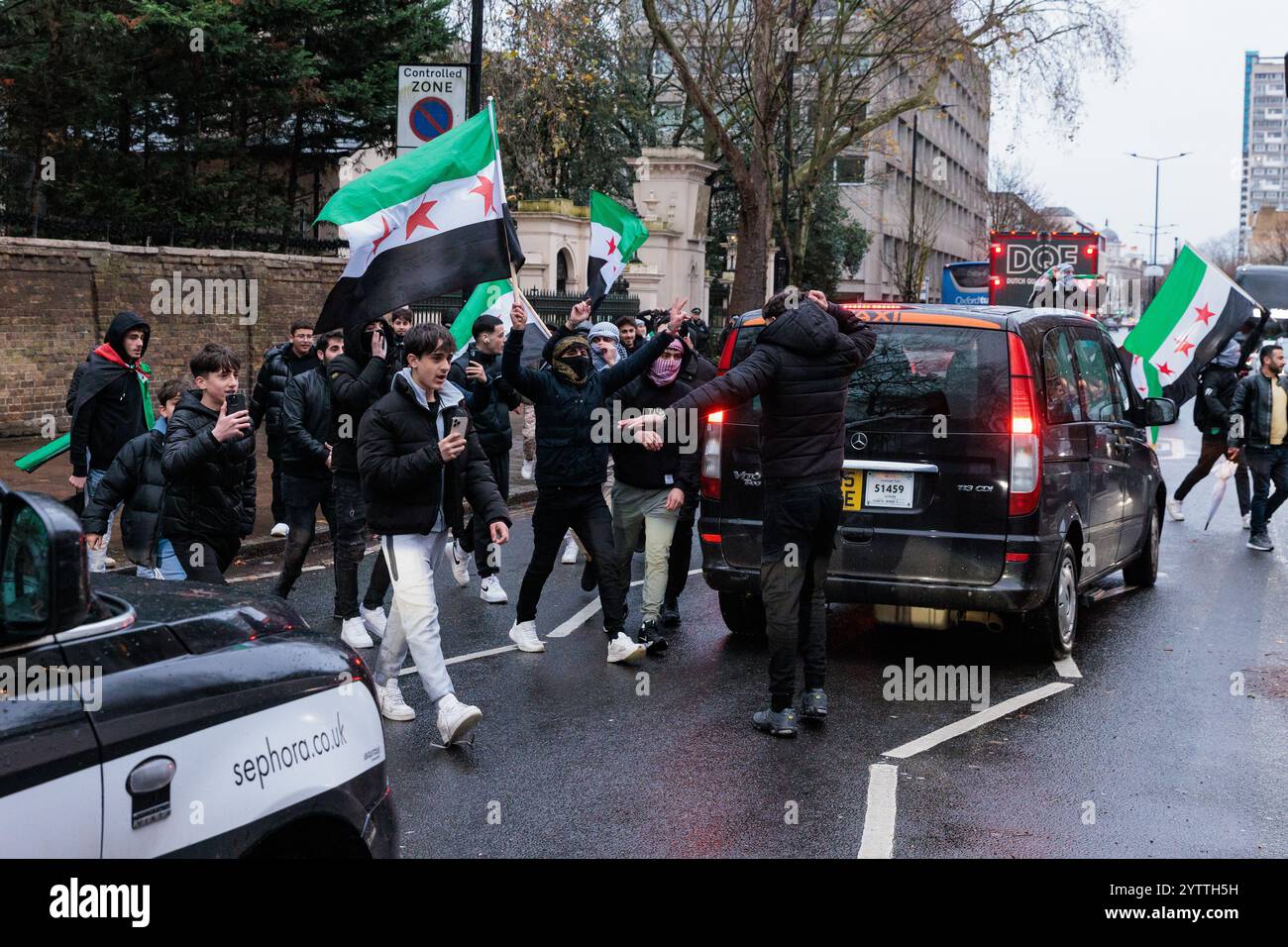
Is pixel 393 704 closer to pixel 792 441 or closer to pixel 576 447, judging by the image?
pixel 576 447

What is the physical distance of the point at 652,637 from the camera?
27.6 ft

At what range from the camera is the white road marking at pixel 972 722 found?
257 inches

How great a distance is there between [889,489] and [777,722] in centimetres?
166

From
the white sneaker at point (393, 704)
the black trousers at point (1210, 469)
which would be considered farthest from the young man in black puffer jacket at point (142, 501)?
the black trousers at point (1210, 469)

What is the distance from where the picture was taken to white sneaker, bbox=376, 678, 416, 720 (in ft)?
22.6

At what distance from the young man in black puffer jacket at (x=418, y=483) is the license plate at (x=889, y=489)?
6.96ft

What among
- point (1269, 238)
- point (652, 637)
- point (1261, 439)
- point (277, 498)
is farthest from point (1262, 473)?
point (1269, 238)

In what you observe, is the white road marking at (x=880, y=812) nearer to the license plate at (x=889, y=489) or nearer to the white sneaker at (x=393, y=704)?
the license plate at (x=889, y=489)

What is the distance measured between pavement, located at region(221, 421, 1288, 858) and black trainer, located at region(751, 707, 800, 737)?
46 millimetres

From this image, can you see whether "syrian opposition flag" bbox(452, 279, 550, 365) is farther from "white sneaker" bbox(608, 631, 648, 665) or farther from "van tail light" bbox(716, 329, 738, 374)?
"white sneaker" bbox(608, 631, 648, 665)

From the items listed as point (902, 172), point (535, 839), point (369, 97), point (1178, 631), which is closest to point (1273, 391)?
point (1178, 631)

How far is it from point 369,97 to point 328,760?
2263 centimetres

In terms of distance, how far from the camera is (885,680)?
7734mm
